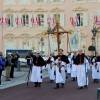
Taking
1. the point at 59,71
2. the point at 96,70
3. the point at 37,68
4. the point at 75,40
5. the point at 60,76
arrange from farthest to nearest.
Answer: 1. the point at 75,40
2. the point at 96,70
3. the point at 37,68
4. the point at 59,71
5. the point at 60,76

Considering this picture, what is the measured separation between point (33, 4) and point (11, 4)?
3174 millimetres

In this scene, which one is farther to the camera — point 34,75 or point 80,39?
point 80,39

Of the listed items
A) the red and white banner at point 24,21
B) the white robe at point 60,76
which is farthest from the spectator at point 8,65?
the red and white banner at point 24,21

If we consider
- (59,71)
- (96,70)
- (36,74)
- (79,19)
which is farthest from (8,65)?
(79,19)

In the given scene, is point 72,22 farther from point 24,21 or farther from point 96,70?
point 96,70

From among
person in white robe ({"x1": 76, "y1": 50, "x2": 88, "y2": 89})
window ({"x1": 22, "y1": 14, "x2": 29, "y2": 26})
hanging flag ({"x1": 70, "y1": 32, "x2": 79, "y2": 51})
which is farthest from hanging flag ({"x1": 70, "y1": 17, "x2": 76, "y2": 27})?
person in white robe ({"x1": 76, "y1": 50, "x2": 88, "y2": 89})

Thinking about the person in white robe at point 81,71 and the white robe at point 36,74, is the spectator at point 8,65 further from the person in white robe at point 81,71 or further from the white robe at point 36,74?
the person in white robe at point 81,71

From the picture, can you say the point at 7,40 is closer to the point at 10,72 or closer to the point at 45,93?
the point at 10,72

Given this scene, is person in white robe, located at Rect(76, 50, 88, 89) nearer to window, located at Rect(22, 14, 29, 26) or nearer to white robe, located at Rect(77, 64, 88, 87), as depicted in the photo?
white robe, located at Rect(77, 64, 88, 87)

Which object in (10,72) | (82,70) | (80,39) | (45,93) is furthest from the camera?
(80,39)

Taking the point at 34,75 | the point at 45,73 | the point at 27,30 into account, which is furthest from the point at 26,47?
the point at 34,75

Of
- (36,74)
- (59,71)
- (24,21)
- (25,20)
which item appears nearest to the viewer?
(59,71)

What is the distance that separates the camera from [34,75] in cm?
2638

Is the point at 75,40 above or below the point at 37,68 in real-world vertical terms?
above
